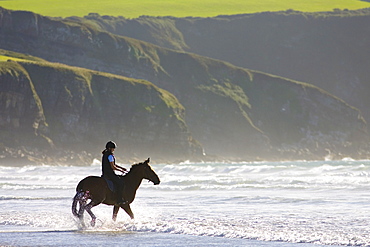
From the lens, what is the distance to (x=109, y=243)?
1778cm

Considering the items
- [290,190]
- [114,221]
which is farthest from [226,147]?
[114,221]

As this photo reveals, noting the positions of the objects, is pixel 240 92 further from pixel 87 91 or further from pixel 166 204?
pixel 166 204

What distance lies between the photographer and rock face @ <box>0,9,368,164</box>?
12900 centimetres

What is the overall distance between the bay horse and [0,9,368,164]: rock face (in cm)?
9723

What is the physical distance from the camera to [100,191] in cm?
2108

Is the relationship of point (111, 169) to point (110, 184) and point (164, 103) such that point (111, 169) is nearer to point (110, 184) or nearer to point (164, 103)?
point (110, 184)

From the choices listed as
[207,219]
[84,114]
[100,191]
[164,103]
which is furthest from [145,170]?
[164,103]

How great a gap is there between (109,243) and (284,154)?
146897 mm

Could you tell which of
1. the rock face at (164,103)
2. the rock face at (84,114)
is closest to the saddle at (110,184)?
the rock face at (84,114)

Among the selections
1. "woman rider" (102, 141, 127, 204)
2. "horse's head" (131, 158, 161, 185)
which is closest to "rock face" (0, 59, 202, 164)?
"horse's head" (131, 158, 161, 185)

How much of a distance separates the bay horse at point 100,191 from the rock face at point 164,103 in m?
97.2

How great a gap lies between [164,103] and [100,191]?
388 feet

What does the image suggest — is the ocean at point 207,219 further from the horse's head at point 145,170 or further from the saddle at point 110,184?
the horse's head at point 145,170

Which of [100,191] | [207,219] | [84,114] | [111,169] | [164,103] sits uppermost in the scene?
[164,103]
